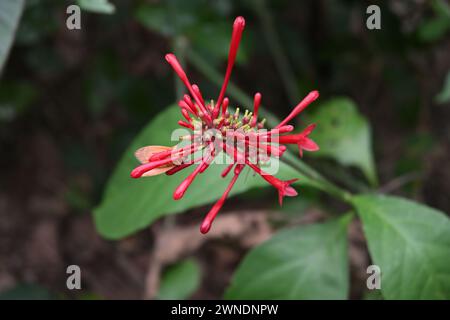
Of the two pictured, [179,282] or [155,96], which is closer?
[179,282]

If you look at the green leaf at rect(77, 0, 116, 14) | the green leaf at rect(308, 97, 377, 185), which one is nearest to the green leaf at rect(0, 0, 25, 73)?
the green leaf at rect(77, 0, 116, 14)

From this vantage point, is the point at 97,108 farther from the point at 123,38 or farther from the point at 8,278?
the point at 8,278

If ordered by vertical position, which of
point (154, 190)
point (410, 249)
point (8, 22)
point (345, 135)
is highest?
point (8, 22)

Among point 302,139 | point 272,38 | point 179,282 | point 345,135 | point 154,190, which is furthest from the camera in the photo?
point 272,38

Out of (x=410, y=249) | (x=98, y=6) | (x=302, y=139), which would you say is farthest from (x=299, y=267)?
(x=98, y=6)

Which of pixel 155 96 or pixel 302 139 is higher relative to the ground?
pixel 155 96

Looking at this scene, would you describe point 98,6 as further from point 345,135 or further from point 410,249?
point 345,135

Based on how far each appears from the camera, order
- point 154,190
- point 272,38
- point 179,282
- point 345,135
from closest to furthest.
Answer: point 154,190 → point 179,282 → point 345,135 → point 272,38
